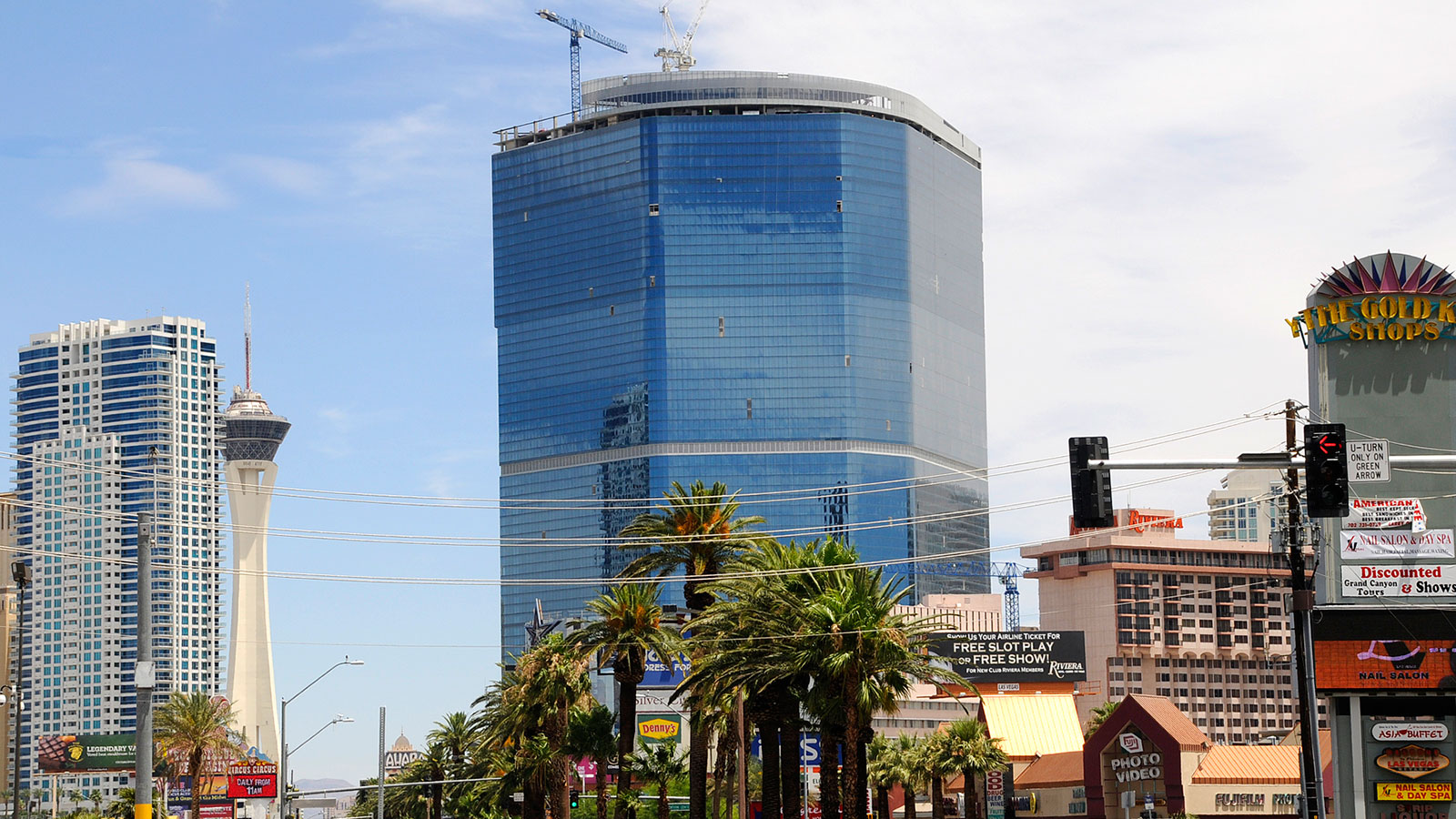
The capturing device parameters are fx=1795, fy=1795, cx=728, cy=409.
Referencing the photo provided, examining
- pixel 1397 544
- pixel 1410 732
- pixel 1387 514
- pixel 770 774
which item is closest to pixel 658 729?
pixel 770 774

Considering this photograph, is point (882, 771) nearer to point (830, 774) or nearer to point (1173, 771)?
point (1173, 771)

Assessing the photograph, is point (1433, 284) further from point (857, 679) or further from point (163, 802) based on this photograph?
point (163, 802)

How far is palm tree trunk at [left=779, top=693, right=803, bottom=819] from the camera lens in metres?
64.9

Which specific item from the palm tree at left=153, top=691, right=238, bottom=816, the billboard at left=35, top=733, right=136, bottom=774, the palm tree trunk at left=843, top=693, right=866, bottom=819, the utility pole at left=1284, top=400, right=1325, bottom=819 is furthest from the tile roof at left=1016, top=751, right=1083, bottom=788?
the billboard at left=35, top=733, right=136, bottom=774

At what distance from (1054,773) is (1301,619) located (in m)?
54.9

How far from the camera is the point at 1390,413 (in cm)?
7956

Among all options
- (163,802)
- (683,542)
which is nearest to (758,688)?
(683,542)

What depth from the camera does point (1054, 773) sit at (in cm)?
11119

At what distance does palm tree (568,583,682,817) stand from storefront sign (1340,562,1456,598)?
29.0 metres

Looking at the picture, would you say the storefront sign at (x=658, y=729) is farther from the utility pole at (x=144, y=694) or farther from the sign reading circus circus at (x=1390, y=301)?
the utility pole at (x=144, y=694)

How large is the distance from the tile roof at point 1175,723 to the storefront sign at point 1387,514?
22.0 meters

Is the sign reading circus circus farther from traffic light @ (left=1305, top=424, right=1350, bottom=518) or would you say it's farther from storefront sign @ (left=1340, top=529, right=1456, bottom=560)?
traffic light @ (left=1305, top=424, right=1350, bottom=518)

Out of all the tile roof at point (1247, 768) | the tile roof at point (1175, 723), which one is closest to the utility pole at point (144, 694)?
the tile roof at point (1175, 723)

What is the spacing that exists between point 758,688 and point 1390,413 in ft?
113
